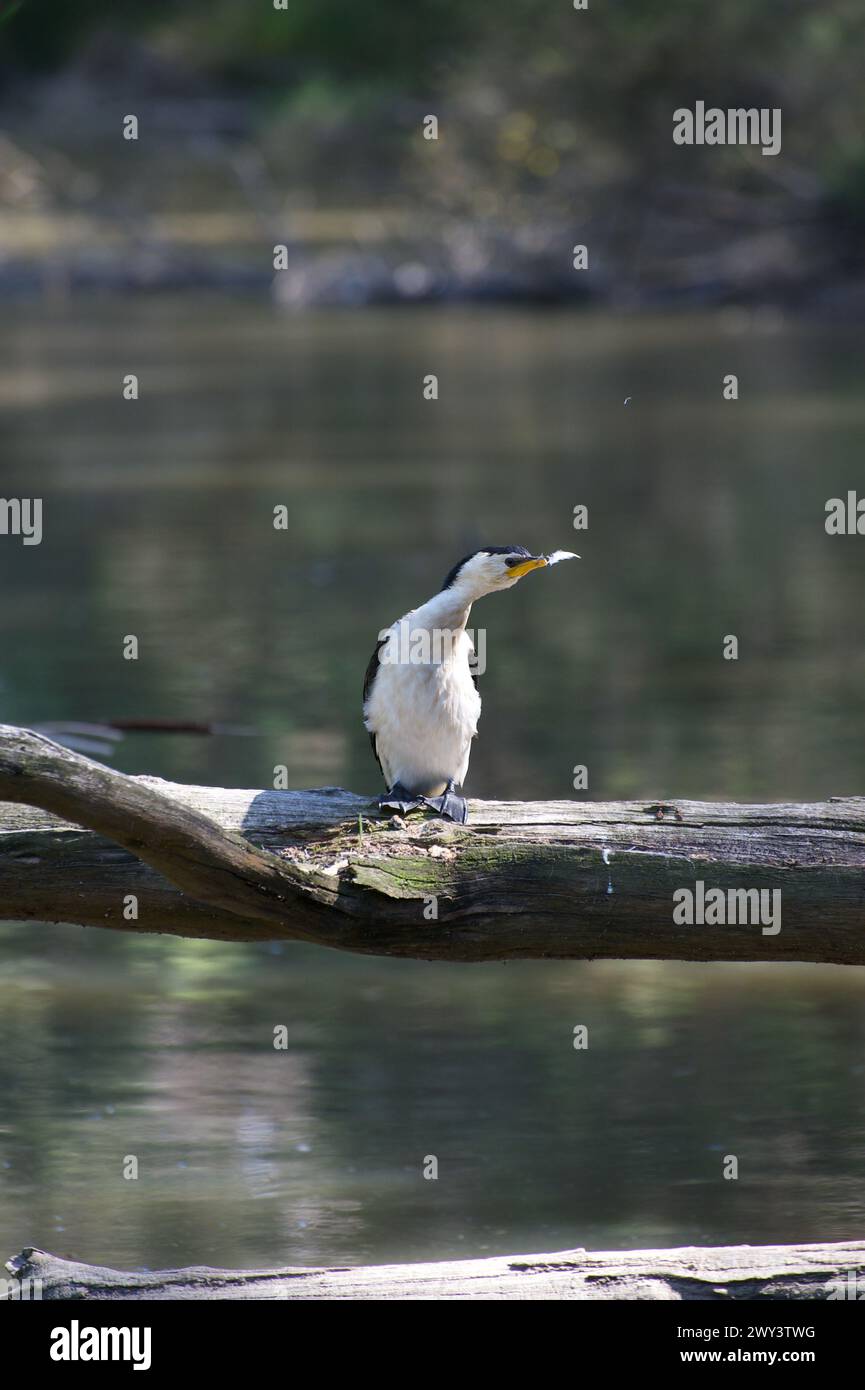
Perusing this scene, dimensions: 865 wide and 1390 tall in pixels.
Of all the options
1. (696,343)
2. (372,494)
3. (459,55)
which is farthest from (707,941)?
(459,55)

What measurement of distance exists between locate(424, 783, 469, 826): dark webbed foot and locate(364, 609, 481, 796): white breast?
0.28 m

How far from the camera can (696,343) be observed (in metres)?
31.4

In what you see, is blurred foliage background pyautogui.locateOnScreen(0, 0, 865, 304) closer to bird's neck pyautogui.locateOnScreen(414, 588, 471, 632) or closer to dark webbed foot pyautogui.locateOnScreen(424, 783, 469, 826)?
bird's neck pyautogui.locateOnScreen(414, 588, 471, 632)

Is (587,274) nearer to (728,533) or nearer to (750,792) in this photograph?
(728,533)

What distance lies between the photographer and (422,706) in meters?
5.77

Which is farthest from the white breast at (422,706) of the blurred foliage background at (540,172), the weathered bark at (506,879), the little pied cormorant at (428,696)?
the blurred foliage background at (540,172)

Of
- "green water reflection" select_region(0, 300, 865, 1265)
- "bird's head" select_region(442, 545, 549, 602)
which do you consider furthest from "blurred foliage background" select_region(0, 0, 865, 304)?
"bird's head" select_region(442, 545, 549, 602)

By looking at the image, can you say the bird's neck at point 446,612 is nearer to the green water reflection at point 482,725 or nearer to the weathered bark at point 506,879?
the weathered bark at point 506,879

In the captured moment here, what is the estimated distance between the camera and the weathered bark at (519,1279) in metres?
4.52

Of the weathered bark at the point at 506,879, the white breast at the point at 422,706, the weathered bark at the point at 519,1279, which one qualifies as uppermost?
the white breast at the point at 422,706

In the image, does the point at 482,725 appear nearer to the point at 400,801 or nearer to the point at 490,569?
the point at 400,801

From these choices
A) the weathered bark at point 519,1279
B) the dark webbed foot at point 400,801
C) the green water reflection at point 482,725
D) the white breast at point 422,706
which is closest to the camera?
the weathered bark at point 519,1279

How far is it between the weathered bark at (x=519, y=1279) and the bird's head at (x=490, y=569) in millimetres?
1654

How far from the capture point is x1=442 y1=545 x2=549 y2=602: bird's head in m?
5.36
